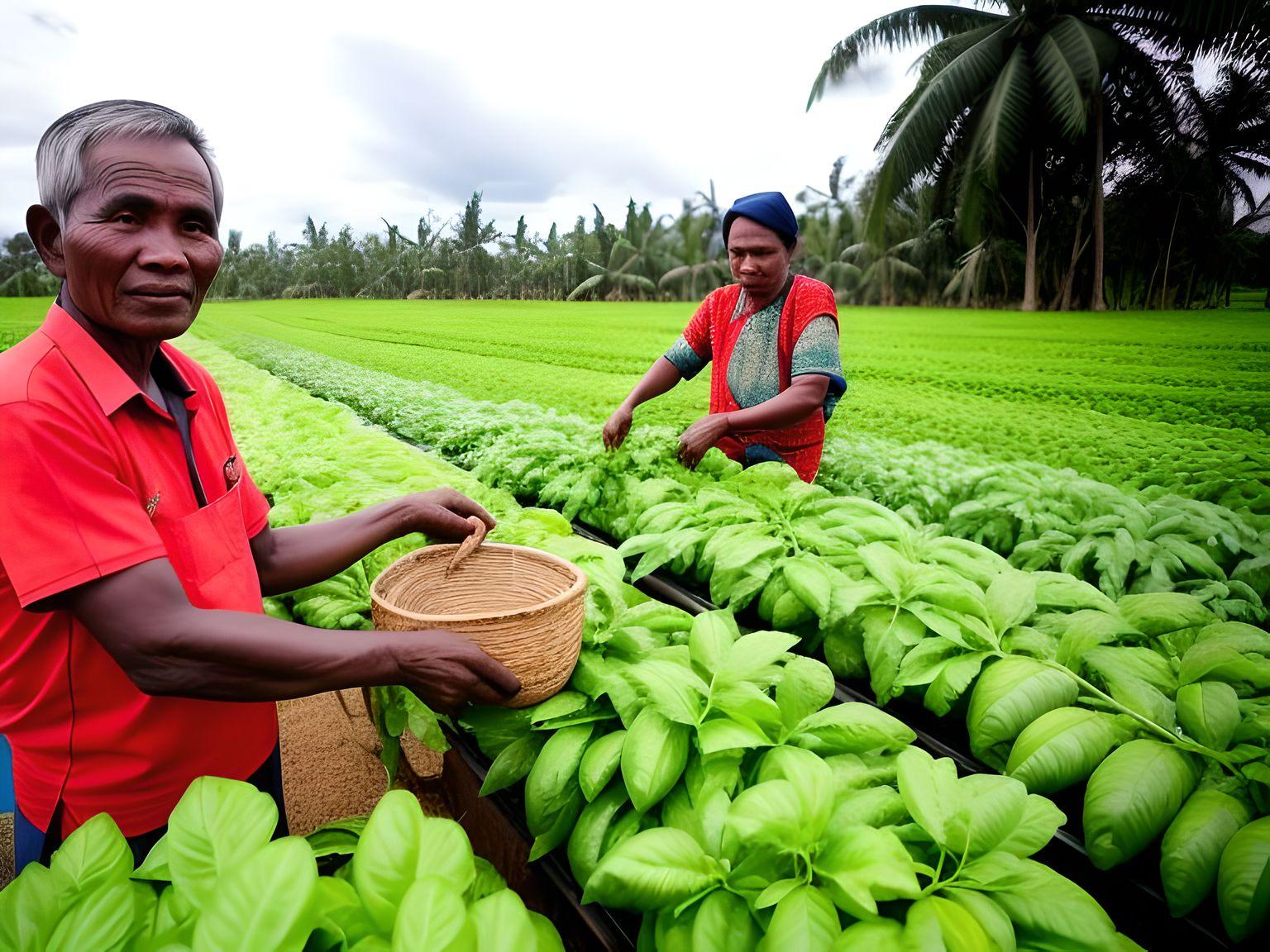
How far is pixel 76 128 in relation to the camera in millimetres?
913

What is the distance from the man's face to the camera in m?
0.91

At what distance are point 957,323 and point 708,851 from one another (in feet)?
13.7

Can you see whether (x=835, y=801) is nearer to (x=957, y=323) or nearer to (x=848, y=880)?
(x=848, y=880)

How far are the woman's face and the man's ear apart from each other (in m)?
2.08

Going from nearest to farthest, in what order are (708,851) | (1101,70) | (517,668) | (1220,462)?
(708,851)
(517,668)
(1220,462)
(1101,70)

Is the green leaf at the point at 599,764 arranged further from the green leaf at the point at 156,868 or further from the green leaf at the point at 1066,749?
the green leaf at the point at 1066,749

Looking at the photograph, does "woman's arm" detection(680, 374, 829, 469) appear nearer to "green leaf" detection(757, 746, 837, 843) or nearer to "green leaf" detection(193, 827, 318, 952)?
"green leaf" detection(757, 746, 837, 843)

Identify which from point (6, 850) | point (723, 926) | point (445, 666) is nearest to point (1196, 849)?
point (723, 926)

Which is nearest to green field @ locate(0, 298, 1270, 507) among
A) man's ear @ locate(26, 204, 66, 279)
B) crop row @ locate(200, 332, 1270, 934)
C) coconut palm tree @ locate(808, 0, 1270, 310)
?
coconut palm tree @ locate(808, 0, 1270, 310)

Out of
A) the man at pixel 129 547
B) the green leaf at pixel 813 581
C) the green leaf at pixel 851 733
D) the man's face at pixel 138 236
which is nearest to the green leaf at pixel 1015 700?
the green leaf at pixel 851 733

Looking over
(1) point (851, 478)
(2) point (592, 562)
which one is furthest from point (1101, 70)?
(2) point (592, 562)

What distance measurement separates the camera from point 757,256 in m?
2.59

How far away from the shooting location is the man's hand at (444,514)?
4.41 ft

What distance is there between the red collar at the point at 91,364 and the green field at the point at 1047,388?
10.3 ft
